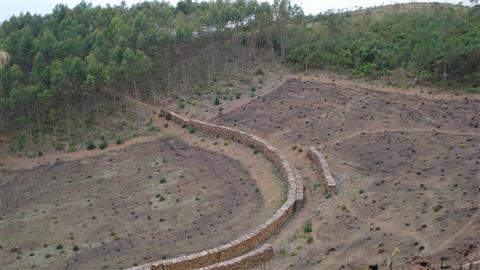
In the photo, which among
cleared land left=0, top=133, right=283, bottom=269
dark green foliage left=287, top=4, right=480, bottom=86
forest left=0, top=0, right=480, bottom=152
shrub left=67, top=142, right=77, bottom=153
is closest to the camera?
cleared land left=0, top=133, right=283, bottom=269

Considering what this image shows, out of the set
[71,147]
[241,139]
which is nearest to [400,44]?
[241,139]

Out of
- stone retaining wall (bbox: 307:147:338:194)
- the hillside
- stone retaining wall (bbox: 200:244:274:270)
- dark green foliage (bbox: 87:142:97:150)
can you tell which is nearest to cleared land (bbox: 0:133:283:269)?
the hillside

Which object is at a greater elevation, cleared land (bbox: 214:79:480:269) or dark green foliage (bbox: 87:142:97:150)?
cleared land (bbox: 214:79:480:269)

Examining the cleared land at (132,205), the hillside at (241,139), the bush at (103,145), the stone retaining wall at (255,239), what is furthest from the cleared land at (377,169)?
the bush at (103,145)

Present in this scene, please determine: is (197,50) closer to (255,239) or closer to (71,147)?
(71,147)

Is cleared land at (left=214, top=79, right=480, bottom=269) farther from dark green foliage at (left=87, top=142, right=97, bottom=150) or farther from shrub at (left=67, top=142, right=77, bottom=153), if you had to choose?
shrub at (left=67, top=142, right=77, bottom=153)

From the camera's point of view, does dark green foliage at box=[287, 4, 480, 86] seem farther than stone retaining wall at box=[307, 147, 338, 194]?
Yes

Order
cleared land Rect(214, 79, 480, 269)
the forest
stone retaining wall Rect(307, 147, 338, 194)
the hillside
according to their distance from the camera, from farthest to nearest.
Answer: the forest, stone retaining wall Rect(307, 147, 338, 194), the hillside, cleared land Rect(214, 79, 480, 269)
